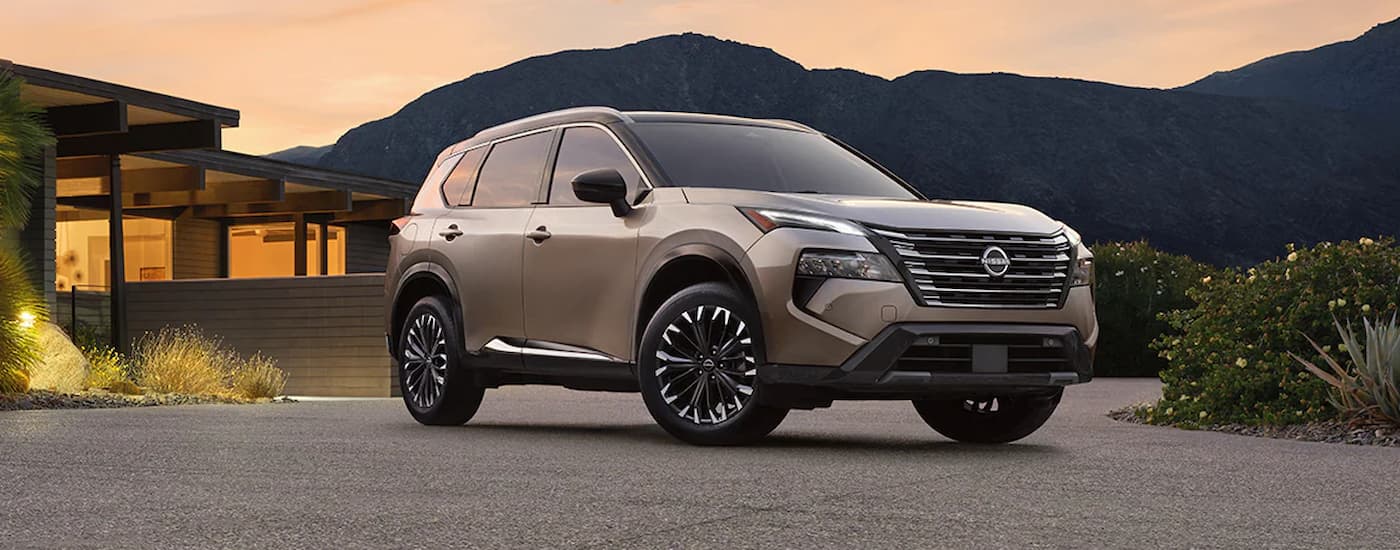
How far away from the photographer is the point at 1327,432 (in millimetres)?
11008

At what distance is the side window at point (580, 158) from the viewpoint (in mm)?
10211

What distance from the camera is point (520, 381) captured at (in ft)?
35.7

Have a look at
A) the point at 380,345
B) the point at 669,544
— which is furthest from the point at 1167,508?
the point at 380,345

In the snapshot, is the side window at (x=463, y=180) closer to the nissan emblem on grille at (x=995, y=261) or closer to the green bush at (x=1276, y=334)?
the nissan emblem on grille at (x=995, y=261)

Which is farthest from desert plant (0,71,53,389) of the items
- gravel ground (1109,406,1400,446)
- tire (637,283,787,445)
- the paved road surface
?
gravel ground (1109,406,1400,446)

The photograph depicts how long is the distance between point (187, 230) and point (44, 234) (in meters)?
11.7

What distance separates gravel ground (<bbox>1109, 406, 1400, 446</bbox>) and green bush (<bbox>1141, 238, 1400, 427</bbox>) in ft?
0.31

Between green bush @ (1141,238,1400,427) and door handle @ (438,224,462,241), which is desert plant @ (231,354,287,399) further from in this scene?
green bush @ (1141,238,1400,427)

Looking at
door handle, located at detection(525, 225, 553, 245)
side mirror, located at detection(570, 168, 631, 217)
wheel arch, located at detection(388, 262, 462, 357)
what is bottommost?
wheel arch, located at detection(388, 262, 462, 357)

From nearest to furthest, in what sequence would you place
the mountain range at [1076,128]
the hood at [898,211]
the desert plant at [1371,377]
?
the hood at [898,211], the desert plant at [1371,377], the mountain range at [1076,128]

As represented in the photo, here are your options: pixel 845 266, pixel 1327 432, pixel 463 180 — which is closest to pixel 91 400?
pixel 463 180

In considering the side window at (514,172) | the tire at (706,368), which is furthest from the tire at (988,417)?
the side window at (514,172)

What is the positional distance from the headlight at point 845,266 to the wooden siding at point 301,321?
1429 cm

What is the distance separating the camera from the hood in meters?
8.93
